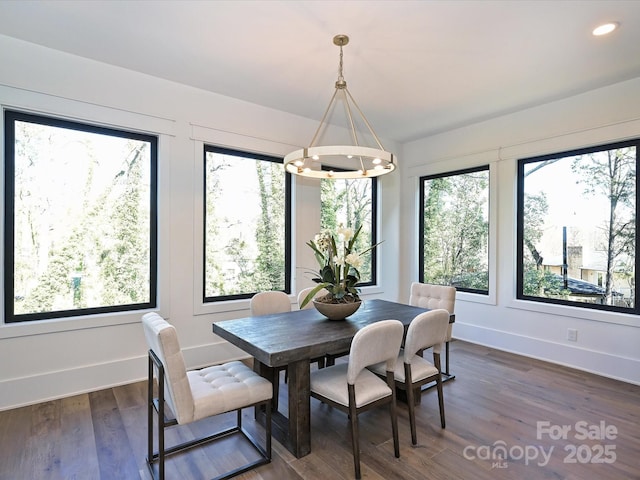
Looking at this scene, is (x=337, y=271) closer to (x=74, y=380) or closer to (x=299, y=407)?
(x=299, y=407)

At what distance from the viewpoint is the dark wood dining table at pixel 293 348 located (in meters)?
2.04

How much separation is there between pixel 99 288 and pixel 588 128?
519 centimetres

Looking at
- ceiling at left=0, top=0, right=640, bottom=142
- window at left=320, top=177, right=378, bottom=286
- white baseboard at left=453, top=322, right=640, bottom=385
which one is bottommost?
white baseboard at left=453, top=322, right=640, bottom=385

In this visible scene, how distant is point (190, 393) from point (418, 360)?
1.61 meters

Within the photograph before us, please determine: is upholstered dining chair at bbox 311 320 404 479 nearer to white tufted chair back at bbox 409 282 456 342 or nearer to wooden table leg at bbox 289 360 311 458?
wooden table leg at bbox 289 360 311 458

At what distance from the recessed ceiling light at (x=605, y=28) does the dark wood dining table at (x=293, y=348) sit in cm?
259

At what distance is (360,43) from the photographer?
2.74m

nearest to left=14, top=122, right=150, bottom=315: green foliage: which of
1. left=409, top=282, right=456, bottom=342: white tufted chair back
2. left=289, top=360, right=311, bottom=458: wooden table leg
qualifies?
left=289, top=360, right=311, bottom=458: wooden table leg

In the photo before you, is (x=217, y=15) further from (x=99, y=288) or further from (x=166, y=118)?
(x=99, y=288)

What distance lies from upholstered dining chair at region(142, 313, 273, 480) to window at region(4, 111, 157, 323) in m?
1.54

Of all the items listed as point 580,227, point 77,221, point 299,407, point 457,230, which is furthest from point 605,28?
point 77,221

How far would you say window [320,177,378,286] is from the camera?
16.0 feet

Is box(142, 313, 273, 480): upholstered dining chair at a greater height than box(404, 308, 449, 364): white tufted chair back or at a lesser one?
lesser

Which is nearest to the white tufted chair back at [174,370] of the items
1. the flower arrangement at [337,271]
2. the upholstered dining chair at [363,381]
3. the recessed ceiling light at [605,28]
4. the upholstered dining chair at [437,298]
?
the upholstered dining chair at [363,381]
